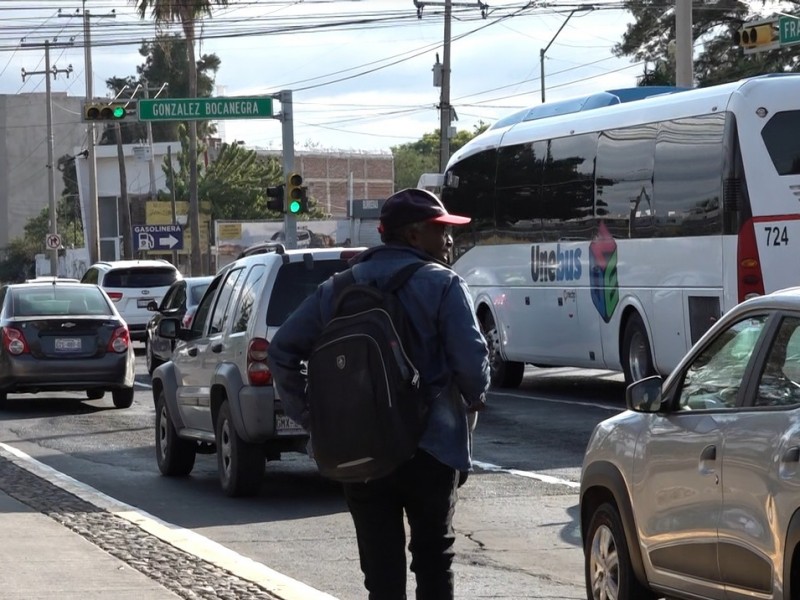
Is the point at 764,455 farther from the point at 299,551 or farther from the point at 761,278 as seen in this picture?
the point at 761,278

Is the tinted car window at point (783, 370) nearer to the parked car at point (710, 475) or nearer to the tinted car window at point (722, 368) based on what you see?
the parked car at point (710, 475)

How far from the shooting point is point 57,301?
20328 millimetres

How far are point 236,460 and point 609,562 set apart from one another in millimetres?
5106

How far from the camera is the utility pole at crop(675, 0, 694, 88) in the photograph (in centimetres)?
2527

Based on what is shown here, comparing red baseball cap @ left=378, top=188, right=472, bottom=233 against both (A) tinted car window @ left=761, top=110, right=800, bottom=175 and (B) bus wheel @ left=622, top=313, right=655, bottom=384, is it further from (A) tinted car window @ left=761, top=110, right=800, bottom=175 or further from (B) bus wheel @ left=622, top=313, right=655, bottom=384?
(B) bus wheel @ left=622, top=313, right=655, bottom=384

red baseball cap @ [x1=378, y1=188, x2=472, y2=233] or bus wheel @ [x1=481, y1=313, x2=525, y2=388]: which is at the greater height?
red baseball cap @ [x1=378, y1=188, x2=472, y2=233]

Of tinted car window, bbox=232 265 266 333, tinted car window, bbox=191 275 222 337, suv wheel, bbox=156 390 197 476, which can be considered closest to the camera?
tinted car window, bbox=232 265 266 333

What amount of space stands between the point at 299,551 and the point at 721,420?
4115mm

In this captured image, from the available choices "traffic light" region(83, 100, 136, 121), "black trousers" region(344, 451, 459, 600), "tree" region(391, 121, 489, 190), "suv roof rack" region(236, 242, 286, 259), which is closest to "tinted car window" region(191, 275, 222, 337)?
"suv roof rack" region(236, 242, 286, 259)

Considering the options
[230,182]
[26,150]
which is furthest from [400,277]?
[26,150]

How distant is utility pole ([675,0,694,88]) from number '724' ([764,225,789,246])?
947 cm

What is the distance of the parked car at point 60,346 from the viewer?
64.2ft

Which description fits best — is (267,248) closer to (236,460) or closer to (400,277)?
(236,460)

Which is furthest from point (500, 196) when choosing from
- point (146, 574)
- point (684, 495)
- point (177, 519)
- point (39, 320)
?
point (684, 495)
